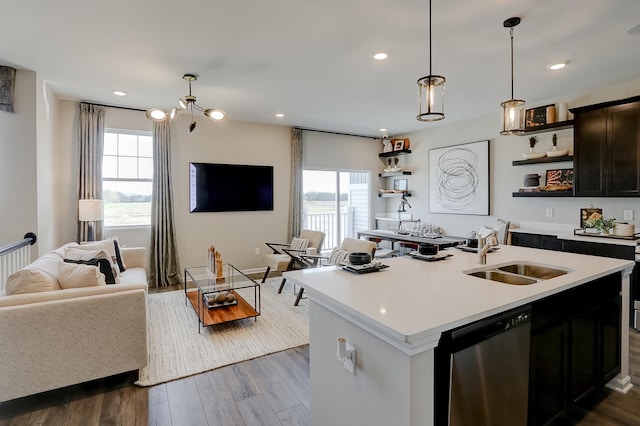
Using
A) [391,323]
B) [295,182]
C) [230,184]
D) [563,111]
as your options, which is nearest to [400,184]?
[295,182]

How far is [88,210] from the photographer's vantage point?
4.33 metres

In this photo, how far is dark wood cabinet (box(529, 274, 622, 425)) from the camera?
5.60 ft

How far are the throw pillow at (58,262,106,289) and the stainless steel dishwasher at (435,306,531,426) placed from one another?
8.54 ft

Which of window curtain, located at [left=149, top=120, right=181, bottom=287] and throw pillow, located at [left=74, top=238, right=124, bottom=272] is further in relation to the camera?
window curtain, located at [left=149, top=120, right=181, bottom=287]

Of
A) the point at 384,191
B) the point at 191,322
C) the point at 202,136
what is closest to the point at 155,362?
the point at 191,322

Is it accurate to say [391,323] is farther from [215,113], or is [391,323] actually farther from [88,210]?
[88,210]

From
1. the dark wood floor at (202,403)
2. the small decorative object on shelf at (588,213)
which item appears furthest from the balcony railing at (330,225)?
the dark wood floor at (202,403)

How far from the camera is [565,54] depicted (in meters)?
3.11

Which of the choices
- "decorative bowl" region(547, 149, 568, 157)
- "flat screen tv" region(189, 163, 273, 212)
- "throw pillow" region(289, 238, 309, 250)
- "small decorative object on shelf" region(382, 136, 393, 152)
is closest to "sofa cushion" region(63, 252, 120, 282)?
"flat screen tv" region(189, 163, 273, 212)

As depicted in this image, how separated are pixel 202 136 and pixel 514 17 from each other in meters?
4.62

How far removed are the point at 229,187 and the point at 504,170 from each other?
15.1ft

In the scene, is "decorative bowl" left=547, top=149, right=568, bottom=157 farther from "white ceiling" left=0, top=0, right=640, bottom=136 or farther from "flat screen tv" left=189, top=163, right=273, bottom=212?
"flat screen tv" left=189, top=163, right=273, bottom=212

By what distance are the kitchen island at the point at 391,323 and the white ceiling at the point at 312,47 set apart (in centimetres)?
189

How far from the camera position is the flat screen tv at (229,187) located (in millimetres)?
5473
